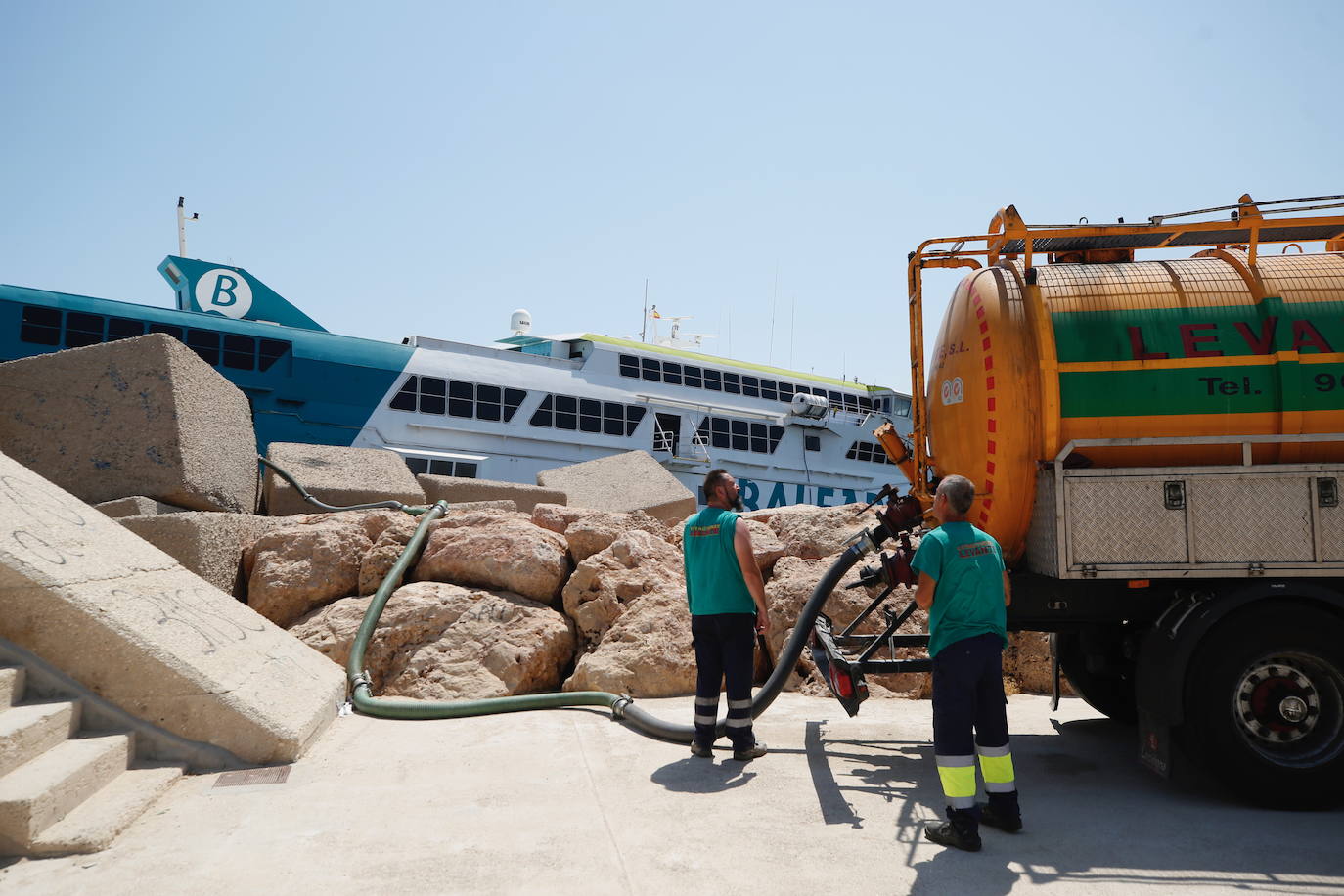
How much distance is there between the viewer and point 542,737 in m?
6.01

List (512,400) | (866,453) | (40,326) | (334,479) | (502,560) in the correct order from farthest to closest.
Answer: (866,453)
(512,400)
(40,326)
(334,479)
(502,560)

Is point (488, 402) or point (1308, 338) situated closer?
point (1308, 338)

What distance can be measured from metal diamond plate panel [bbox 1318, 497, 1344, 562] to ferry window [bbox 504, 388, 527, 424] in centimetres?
1450

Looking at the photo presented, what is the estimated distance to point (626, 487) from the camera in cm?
1295

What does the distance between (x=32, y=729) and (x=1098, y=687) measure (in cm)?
641

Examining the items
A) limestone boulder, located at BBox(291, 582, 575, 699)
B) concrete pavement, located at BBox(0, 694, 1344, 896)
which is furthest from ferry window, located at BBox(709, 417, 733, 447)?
concrete pavement, located at BBox(0, 694, 1344, 896)

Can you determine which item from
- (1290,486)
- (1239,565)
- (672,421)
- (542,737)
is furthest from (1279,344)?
(672,421)

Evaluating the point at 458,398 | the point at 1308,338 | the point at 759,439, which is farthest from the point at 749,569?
the point at 759,439

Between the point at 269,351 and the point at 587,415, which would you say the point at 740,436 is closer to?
the point at 587,415

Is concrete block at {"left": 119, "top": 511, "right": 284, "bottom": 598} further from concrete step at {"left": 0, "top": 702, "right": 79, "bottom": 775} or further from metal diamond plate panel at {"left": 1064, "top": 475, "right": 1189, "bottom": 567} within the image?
metal diamond plate panel at {"left": 1064, "top": 475, "right": 1189, "bottom": 567}

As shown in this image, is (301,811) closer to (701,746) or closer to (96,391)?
(701,746)

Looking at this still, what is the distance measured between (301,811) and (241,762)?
2.54 feet

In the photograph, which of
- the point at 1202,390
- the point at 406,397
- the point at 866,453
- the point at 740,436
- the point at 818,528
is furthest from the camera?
the point at 866,453

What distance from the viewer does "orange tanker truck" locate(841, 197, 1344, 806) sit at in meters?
4.98
